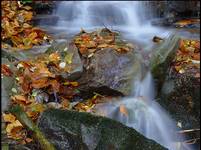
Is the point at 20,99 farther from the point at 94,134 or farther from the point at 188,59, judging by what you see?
the point at 188,59

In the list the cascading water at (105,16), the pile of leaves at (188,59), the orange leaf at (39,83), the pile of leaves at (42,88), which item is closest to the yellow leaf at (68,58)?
the pile of leaves at (42,88)

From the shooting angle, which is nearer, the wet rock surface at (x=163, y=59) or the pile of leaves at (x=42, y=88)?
the pile of leaves at (x=42, y=88)

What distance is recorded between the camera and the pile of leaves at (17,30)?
6641 mm

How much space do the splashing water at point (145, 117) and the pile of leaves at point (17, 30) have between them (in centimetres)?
195

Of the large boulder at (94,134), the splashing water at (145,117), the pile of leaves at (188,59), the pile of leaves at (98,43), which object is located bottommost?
the splashing water at (145,117)

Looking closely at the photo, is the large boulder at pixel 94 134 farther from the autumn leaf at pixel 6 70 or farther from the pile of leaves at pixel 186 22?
the pile of leaves at pixel 186 22

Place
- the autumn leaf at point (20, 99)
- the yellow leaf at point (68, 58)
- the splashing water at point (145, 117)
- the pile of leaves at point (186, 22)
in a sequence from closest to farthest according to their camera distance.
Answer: the autumn leaf at point (20, 99), the splashing water at point (145, 117), the yellow leaf at point (68, 58), the pile of leaves at point (186, 22)

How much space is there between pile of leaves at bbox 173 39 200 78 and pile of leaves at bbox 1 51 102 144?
1.16 meters

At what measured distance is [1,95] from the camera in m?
4.57

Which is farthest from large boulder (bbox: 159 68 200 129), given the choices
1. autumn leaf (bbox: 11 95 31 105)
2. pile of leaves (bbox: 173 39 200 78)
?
autumn leaf (bbox: 11 95 31 105)

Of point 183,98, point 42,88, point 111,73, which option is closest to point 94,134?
point 42,88

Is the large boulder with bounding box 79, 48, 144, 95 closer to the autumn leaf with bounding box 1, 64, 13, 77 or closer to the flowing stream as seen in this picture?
the flowing stream

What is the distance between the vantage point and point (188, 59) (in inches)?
225

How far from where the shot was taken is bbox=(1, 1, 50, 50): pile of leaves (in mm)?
6641
